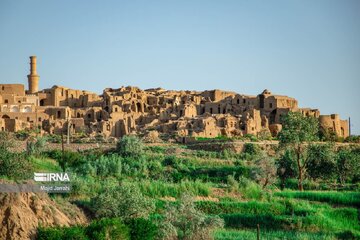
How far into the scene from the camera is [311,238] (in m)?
20.4

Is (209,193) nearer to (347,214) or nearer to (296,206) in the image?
(296,206)

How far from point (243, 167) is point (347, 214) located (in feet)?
36.0

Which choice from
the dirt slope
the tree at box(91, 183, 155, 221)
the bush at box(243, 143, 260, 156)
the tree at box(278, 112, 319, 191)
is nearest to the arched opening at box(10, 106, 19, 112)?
the bush at box(243, 143, 260, 156)

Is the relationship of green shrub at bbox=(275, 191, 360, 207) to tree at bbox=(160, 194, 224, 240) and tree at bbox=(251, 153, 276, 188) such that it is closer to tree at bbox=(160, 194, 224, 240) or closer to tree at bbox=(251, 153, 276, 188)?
tree at bbox=(251, 153, 276, 188)

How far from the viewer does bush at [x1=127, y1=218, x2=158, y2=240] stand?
18844 millimetres

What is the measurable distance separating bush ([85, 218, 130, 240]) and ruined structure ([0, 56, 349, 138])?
28.8 meters

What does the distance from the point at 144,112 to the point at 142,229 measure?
3742 centimetres

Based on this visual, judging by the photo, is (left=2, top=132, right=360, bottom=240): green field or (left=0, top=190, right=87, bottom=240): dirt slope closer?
(left=0, top=190, right=87, bottom=240): dirt slope

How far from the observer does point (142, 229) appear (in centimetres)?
1897

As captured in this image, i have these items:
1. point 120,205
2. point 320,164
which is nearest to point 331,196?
point 320,164

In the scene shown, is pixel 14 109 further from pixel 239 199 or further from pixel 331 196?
pixel 331 196

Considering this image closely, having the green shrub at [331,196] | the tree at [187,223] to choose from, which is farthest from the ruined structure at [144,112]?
the tree at [187,223]

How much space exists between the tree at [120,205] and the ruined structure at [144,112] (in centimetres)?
2577

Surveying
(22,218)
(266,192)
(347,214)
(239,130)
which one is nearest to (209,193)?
(266,192)
